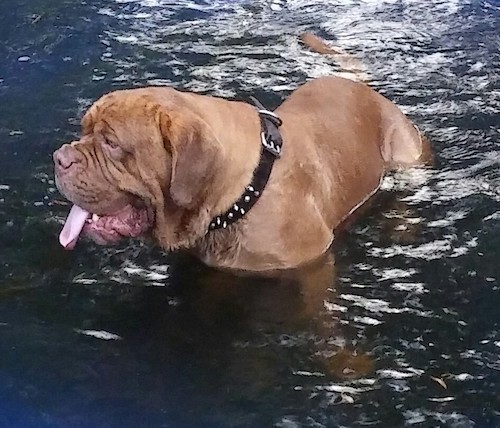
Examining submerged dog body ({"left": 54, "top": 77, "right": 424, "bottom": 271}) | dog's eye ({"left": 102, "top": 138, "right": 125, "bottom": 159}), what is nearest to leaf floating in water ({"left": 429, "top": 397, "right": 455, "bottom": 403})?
submerged dog body ({"left": 54, "top": 77, "right": 424, "bottom": 271})

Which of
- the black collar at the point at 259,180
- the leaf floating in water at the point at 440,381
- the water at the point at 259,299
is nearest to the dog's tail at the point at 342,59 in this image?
the water at the point at 259,299

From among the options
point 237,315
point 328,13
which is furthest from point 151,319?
point 328,13

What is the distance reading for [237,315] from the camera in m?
4.11

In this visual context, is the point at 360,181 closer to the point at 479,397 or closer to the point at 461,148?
the point at 461,148

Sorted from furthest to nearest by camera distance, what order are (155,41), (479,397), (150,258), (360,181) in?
(155,41)
(360,181)
(150,258)
(479,397)

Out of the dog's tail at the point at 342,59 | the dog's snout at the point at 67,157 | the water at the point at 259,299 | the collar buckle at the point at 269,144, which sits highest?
the dog's snout at the point at 67,157

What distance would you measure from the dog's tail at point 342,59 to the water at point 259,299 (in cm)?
8

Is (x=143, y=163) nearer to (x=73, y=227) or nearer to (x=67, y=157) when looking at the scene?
(x=67, y=157)

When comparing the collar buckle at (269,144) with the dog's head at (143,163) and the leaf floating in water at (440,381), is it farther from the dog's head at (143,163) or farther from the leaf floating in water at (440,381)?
the leaf floating in water at (440,381)

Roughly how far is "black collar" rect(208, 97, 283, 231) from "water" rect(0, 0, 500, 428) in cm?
32

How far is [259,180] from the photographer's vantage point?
4.07 meters

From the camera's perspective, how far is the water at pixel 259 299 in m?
3.60

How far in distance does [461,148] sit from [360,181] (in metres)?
0.83

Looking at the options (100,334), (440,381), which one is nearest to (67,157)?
(100,334)
